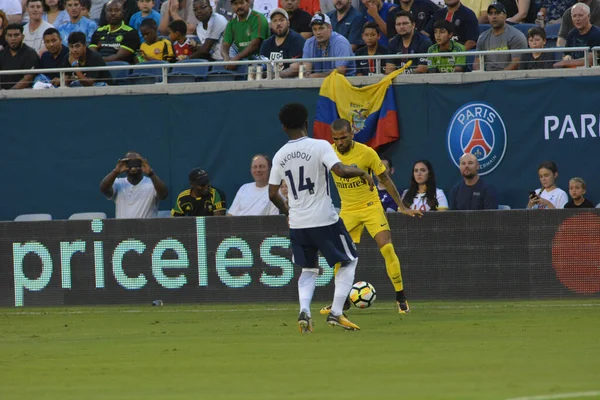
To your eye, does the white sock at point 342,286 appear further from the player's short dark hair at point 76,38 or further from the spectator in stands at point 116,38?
the spectator in stands at point 116,38

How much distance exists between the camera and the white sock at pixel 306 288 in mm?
11156

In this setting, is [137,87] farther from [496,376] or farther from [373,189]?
[496,376]

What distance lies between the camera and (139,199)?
58.3ft

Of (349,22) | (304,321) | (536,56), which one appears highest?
(349,22)

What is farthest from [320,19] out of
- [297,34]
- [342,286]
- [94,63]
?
[342,286]

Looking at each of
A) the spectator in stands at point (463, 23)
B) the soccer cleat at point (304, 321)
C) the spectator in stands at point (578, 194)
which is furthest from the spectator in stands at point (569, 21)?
the soccer cleat at point (304, 321)

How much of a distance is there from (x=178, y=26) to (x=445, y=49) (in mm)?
4745

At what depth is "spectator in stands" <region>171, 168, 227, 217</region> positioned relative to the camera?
17141 millimetres

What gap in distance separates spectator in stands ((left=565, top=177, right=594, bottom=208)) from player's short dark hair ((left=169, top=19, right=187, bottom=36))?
7371 mm

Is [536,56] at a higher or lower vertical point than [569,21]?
lower

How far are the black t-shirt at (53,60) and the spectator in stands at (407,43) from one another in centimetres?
586

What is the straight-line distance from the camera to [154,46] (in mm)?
19859

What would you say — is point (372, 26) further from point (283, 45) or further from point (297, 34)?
point (283, 45)

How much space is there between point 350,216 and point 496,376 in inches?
244
